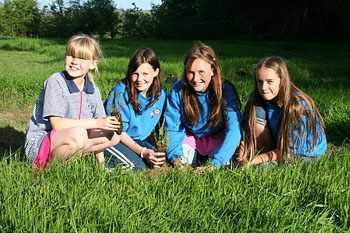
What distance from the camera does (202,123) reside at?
3609 millimetres

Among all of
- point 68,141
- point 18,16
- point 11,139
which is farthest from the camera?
point 18,16

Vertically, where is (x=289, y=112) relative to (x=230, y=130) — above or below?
above

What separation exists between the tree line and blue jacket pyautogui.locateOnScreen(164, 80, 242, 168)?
40.6 feet

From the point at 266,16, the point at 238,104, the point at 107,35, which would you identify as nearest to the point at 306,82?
the point at 238,104

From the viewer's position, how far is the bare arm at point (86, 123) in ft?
9.59

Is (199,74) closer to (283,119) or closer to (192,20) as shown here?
(283,119)

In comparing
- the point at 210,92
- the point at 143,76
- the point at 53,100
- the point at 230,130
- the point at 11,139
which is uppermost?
the point at 143,76

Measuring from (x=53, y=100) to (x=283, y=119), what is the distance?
2.12 meters

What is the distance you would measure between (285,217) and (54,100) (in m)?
2.10

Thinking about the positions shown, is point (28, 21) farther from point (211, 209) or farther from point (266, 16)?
point (211, 209)

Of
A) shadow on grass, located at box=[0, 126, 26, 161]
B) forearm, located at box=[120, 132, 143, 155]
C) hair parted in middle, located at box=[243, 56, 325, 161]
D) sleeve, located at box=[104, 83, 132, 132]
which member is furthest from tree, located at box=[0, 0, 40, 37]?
hair parted in middle, located at box=[243, 56, 325, 161]

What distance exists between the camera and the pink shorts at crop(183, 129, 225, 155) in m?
3.70

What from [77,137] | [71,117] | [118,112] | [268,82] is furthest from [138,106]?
[268,82]

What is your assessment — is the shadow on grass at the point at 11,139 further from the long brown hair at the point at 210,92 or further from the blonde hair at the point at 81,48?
the long brown hair at the point at 210,92
